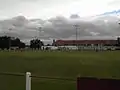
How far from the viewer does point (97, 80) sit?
582 cm

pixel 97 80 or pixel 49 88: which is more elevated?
pixel 97 80

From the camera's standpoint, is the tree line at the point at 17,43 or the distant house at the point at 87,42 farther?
the distant house at the point at 87,42

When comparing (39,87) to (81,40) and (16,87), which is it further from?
(81,40)

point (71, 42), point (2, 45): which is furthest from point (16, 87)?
point (71, 42)

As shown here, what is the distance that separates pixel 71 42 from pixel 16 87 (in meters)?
135

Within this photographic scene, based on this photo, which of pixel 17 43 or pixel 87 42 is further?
pixel 17 43

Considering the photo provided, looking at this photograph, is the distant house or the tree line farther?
the distant house

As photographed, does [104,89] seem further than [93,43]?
No

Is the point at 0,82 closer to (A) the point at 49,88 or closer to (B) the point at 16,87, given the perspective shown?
(B) the point at 16,87

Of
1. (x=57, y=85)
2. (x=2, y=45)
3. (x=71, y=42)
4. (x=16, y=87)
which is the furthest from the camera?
(x=71, y=42)

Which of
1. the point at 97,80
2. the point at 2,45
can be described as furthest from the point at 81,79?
the point at 2,45

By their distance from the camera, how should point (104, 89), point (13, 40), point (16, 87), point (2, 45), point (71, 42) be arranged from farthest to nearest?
point (13, 40) → point (71, 42) → point (2, 45) → point (16, 87) → point (104, 89)

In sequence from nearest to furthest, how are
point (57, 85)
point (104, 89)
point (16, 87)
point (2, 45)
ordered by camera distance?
point (104, 89)
point (16, 87)
point (57, 85)
point (2, 45)

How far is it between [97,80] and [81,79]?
0.32 metres
